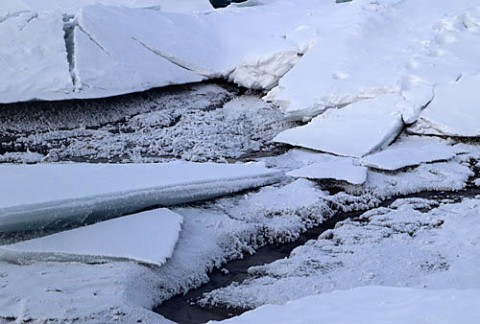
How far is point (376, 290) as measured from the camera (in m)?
2.87

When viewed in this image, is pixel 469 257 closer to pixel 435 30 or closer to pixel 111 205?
pixel 111 205

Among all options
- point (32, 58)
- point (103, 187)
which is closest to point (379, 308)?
point (103, 187)

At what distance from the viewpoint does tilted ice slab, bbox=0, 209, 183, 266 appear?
355 cm

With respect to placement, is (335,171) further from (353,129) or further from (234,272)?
(234,272)

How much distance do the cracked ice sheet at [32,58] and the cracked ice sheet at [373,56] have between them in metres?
2.03

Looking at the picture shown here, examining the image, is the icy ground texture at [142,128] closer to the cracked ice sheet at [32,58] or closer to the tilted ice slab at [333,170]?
the cracked ice sheet at [32,58]

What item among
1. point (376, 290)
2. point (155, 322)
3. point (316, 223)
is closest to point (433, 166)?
point (316, 223)

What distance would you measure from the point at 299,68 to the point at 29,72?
2.52 metres

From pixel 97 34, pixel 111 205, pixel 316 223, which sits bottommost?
pixel 316 223

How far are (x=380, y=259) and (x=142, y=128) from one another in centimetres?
303

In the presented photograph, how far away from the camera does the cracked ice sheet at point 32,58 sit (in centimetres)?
586

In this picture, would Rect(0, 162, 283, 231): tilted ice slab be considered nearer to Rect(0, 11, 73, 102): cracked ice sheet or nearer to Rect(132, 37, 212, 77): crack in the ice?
Rect(0, 11, 73, 102): cracked ice sheet

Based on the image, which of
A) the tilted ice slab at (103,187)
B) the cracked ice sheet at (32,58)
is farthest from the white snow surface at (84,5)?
the tilted ice slab at (103,187)

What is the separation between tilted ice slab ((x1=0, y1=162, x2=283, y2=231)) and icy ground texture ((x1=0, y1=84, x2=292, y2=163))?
679mm
